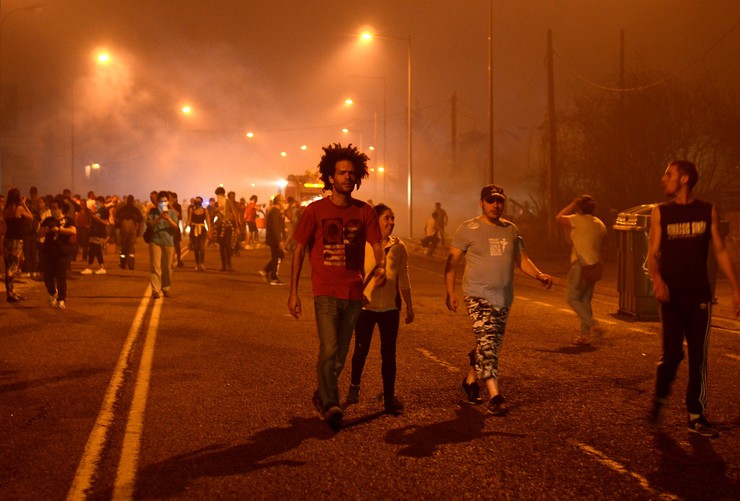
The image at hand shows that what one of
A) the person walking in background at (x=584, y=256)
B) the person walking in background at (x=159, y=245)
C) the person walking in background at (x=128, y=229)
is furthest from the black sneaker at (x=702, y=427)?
the person walking in background at (x=128, y=229)

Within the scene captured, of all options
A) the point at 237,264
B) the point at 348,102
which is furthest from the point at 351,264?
the point at 348,102

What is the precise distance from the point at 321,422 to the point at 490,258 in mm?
1697

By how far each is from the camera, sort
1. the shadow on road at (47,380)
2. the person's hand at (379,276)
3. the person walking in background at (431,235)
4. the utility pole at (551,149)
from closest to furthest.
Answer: the person's hand at (379,276) → the shadow on road at (47,380) → the utility pole at (551,149) → the person walking in background at (431,235)

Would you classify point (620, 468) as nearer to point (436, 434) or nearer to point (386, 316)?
point (436, 434)

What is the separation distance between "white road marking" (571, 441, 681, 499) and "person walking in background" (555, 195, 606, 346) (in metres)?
4.54

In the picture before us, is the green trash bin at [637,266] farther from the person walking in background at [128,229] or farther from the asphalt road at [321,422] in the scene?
the person walking in background at [128,229]

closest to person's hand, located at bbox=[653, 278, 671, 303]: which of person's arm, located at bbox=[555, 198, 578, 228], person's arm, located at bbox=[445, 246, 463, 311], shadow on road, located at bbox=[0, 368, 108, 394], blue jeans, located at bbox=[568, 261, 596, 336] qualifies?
person's arm, located at bbox=[445, 246, 463, 311]

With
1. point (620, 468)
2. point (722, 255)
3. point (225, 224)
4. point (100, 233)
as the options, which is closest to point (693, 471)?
point (620, 468)

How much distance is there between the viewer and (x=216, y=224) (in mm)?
20516

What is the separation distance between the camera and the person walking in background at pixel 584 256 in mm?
9938

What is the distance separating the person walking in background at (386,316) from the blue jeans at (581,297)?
12.5ft

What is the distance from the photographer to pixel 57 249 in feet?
42.5

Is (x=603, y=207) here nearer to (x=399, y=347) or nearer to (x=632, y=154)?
(x=632, y=154)

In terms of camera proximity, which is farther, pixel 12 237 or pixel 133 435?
pixel 12 237
